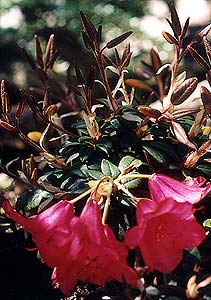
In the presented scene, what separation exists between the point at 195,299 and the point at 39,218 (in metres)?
0.33

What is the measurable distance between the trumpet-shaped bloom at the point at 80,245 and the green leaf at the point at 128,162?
0.61 feet

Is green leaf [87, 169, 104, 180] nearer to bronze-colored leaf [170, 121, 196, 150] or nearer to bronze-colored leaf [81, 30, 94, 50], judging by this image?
bronze-colored leaf [170, 121, 196, 150]

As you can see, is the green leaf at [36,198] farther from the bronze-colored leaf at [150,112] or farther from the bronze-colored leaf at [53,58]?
the bronze-colored leaf at [53,58]

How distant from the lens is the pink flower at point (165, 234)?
3.21ft

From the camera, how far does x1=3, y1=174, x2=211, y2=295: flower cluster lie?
3.19 ft

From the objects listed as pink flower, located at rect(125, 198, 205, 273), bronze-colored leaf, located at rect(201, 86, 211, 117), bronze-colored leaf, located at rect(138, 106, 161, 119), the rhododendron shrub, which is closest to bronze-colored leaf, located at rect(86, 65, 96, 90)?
the rhododendron shrub

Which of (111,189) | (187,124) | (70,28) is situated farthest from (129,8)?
(111,189)

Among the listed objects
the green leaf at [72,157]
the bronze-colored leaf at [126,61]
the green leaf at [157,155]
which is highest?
the bronze-colored leaf at [126,61]

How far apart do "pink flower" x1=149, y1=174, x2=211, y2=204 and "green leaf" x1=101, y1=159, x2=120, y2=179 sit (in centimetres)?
9

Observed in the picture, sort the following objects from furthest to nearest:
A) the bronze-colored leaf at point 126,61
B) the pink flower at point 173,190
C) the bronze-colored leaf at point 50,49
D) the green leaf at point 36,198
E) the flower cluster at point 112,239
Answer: the bronze-colored leaf at point 50,49, the bronze-colored leaf at point 126,61, the green leaf at point 36,198, the pink flower at point 173,190, the flower cluster at point 112,239

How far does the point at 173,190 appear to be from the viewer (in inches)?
43.3

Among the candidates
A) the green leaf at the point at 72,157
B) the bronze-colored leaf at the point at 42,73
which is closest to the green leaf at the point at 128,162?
the green leaf at the point at 72,157

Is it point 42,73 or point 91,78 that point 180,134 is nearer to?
point 91,78

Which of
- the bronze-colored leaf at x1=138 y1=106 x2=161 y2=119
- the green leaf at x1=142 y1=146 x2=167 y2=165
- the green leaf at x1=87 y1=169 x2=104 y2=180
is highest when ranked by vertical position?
the bronze-colored leaf at x1=138 y1=106 x2=161 y2=119
